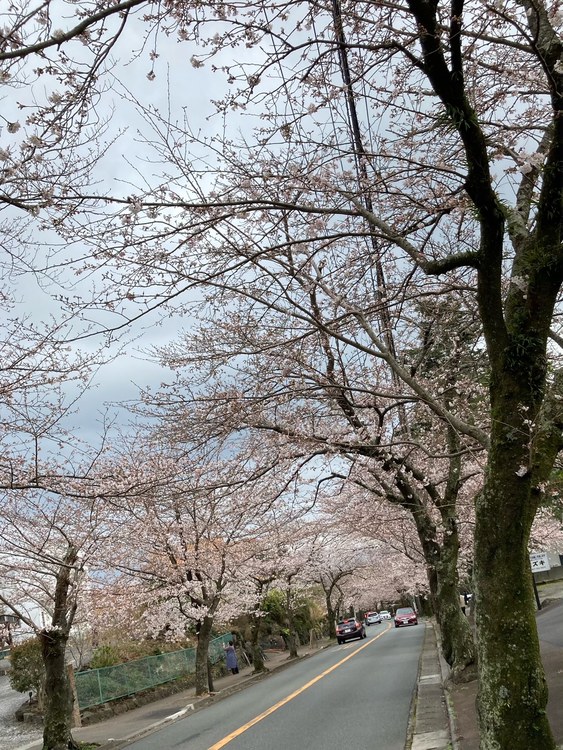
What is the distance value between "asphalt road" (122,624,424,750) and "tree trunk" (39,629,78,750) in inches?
50.1

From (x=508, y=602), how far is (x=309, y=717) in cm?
839

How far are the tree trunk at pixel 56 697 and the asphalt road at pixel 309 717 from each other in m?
1.27

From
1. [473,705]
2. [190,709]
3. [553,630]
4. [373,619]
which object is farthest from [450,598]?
[373,619]

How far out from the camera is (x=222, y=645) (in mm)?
29312

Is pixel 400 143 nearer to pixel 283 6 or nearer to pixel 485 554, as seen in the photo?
pixel 283 6

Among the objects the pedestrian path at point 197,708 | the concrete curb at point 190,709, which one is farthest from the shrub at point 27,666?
the concrete curb at point 190,709

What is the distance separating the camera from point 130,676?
18.8 m

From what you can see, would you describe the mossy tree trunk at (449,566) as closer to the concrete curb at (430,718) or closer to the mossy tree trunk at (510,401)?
the concrete curb at (430,718)

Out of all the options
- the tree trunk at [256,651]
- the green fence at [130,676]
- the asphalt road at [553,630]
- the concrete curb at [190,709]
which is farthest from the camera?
the tree trunk at [256,651]

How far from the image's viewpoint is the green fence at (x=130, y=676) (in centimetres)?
A: 1653

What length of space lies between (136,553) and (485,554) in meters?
17.9

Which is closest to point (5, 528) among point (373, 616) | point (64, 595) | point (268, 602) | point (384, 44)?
point (64, 595)

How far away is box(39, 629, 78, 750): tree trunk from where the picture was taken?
10977mm

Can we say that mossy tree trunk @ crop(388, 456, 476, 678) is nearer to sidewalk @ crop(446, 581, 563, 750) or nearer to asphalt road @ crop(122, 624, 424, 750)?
sidewalk @ crop(446, 581, 563, 750)
